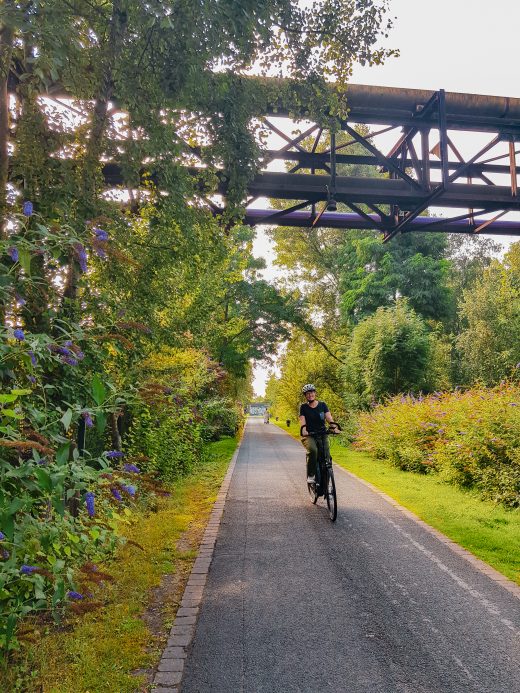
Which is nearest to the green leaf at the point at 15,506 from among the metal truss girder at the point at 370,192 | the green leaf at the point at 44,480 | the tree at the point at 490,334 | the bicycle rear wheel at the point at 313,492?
the green leaf at the point at 44,480

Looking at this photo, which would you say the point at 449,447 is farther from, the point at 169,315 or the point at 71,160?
the point at 71,160

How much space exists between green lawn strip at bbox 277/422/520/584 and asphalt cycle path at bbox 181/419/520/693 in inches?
17.5

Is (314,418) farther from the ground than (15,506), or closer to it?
farther from the ground

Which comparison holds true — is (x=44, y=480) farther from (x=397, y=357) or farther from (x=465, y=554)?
(x=397, y=357)

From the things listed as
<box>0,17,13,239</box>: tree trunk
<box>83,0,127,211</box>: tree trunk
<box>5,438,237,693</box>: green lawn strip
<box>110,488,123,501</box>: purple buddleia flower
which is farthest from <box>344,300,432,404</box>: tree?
<box>110,488,123,501</box>: purple buddleia flower

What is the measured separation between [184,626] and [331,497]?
4394mm

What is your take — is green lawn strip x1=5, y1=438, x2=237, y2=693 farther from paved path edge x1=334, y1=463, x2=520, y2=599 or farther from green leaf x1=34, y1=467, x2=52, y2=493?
paved path edge x1=334, y1=463, x2=520, y2=599

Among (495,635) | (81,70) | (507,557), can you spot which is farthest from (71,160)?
(507,557)

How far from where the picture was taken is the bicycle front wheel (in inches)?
320

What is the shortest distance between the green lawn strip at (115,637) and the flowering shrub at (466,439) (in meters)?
5.80

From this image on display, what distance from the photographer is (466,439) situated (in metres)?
10.4

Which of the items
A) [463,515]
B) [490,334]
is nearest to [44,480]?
[463,515]

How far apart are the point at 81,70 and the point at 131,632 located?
17.8 ft

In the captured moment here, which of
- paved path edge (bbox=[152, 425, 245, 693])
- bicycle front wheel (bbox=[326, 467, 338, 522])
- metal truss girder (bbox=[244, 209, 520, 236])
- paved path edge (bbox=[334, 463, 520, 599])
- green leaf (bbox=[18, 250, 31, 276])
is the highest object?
metal truss girder (bbox=[244, 209, 520, 236])
